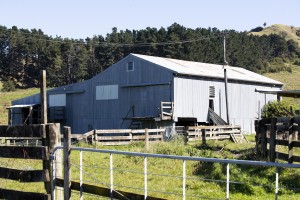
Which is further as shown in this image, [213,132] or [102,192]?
[213,132]

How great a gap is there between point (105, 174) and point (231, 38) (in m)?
99.8

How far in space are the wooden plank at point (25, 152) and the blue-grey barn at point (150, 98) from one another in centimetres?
2552

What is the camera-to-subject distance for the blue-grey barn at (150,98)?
117 feet

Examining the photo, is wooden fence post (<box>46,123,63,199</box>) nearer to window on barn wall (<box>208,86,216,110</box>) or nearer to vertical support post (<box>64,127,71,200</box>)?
vertical support post (<box>64,127,71,200</box>)

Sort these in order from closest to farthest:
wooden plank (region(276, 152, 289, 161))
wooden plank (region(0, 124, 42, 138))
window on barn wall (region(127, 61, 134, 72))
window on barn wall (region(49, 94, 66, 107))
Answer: wooden plank (region(0, 124, 42, 138)) → wooden plank (region(276, 152, 289, 161)) → window on barn wall (region(127, 61, 134, 72)) → window on barn wall (region(49, 94, 66, 107))

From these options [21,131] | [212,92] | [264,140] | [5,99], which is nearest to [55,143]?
[21,131]

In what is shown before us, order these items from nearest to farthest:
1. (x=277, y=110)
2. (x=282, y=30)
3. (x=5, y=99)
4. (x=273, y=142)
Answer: (x=273, y=142) < (x=277, y=110) < (x=5, y=99) < (x=282, y=30)

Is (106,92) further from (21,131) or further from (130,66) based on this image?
(21,131)

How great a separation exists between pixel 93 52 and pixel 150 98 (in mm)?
68616

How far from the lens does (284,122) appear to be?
48.1ft

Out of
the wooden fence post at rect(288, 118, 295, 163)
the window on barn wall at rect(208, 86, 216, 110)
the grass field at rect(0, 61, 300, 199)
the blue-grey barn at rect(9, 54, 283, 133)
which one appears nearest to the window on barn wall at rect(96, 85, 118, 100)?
the blue-grey barn at rect(9, 54, 283, 133)

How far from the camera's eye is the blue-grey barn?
35750 mm

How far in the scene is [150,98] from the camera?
36594mm

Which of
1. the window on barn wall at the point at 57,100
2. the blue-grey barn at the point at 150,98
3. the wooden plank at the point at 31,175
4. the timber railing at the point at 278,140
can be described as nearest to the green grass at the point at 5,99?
the window on barn wall at the point at 57,100
